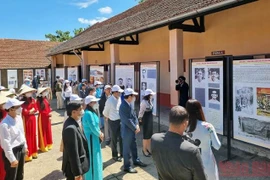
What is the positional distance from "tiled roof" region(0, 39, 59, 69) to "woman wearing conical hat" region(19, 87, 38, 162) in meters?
19.9

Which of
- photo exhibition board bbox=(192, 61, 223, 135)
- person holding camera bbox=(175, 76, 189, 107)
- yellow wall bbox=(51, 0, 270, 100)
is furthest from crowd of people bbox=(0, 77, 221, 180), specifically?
yellow wall bbox=(51, 0, 270, 100)

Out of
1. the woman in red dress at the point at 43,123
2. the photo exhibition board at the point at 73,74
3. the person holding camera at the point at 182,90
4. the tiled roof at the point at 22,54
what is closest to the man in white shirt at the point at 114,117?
the woman in red dress at the point at 43,123

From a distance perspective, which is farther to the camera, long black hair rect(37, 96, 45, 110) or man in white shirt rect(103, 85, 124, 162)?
long black hair rect(37, 96, 45, 110)

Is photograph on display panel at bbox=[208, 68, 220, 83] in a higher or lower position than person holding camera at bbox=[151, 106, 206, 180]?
higher

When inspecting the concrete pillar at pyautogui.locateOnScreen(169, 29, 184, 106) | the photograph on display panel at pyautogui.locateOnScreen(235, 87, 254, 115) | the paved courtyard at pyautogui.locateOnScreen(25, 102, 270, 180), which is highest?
the concrete pillar at pyautogui.locateOnScreen(169, 29, 184, 106)

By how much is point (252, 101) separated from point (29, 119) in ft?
16.3

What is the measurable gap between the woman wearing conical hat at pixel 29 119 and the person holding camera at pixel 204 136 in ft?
14.2

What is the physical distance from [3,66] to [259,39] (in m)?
23.1

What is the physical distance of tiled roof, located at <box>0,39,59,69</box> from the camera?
2411 cm

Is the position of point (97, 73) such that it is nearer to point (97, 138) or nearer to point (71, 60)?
point (97, 138)

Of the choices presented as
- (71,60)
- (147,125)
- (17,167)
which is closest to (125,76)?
(147,125)

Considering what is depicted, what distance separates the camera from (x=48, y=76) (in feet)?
70.5

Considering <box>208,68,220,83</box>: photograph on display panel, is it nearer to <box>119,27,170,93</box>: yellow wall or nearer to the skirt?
the skirt

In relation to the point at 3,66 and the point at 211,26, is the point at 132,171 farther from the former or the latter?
the point at 3,66
